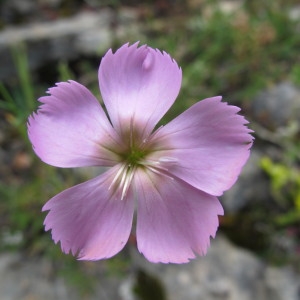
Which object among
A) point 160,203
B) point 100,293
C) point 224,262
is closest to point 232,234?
point 224,262

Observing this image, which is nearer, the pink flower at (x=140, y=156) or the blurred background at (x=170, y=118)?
the pink flower at (x=140, y=156)

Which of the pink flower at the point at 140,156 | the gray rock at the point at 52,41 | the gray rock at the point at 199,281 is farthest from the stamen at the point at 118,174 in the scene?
the gray rock at the point at 52,41

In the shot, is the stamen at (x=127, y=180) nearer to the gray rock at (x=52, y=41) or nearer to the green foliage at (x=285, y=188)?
the green foliage at (x=285, y=188)

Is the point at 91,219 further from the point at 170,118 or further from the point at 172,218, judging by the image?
the point at 170,118

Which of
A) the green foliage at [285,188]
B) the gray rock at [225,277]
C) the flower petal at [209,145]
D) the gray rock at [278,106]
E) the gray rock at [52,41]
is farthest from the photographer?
the gray rock at [52,41]

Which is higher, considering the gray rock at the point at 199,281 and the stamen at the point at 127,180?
the stamen at the point at 127,180

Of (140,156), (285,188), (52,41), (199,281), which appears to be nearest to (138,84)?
(140,156)

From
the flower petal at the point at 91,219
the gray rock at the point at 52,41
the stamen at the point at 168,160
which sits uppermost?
the stamen at the point at 168,160

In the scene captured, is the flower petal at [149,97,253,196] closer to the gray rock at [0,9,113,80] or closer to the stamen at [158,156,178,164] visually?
the stamen at [158,156,178,164]
